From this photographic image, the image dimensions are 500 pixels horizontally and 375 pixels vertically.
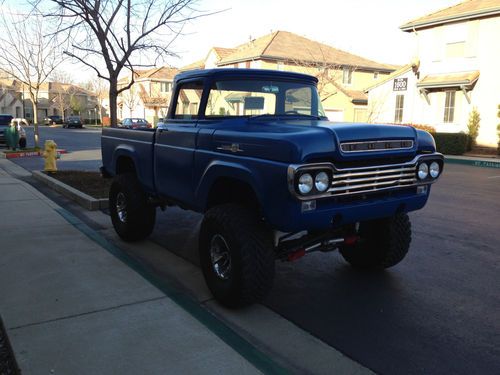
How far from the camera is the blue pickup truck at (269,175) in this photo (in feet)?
11.1

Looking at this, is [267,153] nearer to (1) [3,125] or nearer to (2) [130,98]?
(1) [3,125]

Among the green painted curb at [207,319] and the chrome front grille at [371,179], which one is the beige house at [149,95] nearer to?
the green painted curb at [207,319]

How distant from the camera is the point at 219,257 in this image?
4.12 m

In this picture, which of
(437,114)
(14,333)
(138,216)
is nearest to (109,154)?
(138,216)

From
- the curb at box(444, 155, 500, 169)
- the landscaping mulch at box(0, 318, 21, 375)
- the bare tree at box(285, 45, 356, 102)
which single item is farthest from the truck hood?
the bare tree at box(285, 45, 356, 102)

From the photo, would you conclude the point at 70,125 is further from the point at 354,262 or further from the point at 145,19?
the point at 354,262

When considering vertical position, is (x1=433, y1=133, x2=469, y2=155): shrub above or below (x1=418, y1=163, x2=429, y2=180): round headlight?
below

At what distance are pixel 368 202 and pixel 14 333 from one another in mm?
2922

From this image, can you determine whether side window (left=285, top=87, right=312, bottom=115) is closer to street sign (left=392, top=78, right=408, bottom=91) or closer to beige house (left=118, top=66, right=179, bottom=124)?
street sign (left=392, top=78, right=408, bottom=91)

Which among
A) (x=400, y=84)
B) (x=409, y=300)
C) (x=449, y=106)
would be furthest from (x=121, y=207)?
(x=400, y=84)

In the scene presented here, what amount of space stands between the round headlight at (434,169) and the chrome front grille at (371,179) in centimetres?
24

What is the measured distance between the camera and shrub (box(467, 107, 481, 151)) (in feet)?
69.4

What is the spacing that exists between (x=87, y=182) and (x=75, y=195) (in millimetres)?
1643

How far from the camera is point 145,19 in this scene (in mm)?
10227
